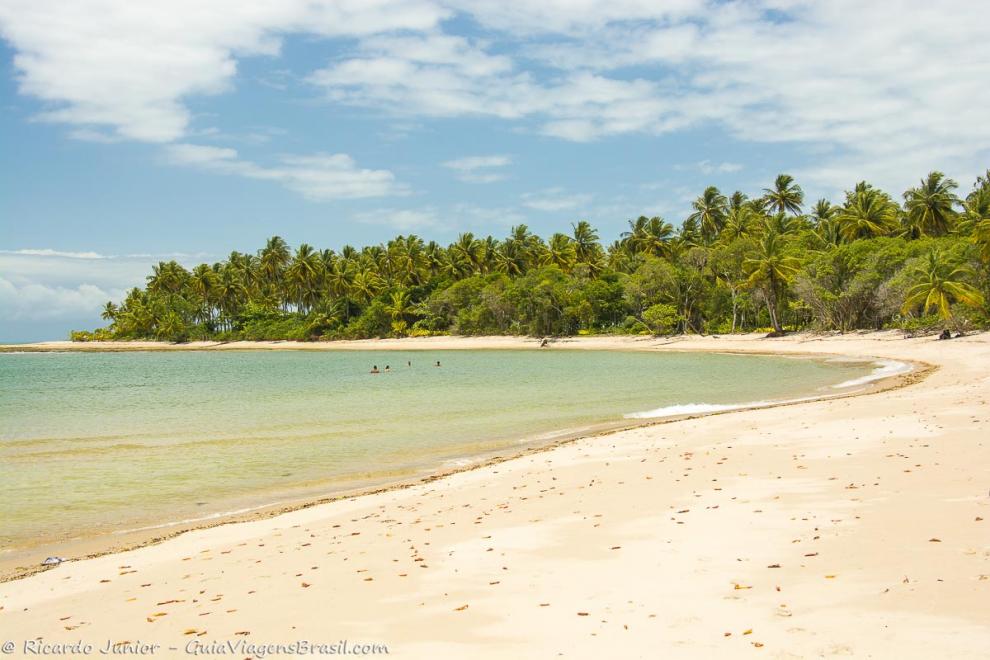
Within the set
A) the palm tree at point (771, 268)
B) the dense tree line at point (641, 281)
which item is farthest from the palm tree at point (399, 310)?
the palm tree at point (771, 268)

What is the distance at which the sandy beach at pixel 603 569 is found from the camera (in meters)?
5.23

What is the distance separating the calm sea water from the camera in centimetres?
1373

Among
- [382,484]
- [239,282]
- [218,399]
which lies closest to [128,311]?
[239,282]

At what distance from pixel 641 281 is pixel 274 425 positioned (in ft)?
193

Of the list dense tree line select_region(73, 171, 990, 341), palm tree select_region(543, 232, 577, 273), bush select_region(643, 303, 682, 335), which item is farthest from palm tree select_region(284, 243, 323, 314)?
bush select_region(643, 303, 682, 335)

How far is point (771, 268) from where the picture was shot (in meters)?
66.2

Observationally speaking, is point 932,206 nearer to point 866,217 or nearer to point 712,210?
point 866,217

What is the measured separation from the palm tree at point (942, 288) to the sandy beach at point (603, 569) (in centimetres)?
4152

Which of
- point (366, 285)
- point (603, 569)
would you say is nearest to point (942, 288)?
point (603, 569)

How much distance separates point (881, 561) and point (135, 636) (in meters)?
6.87

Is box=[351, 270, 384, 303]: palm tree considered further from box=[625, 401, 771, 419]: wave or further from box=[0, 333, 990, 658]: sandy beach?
box=[0, 333, 990, 658]: sandy beach

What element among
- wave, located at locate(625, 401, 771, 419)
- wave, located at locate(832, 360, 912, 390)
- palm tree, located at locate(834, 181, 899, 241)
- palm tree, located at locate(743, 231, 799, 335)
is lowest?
wave, located at locate(625, 401, 771, 419)

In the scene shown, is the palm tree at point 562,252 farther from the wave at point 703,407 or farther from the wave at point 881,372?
the wave at point 703,407

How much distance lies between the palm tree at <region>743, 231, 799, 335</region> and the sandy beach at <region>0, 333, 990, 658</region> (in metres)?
56.4
